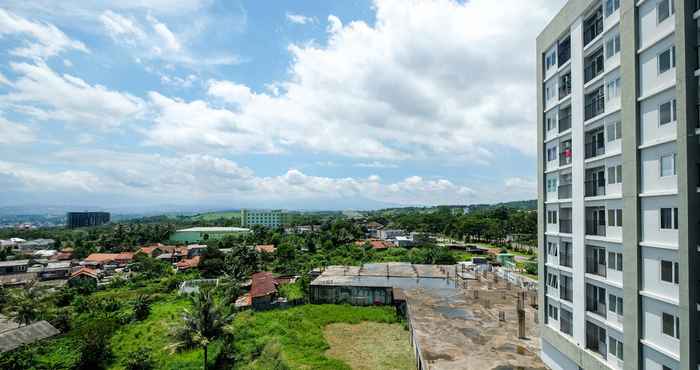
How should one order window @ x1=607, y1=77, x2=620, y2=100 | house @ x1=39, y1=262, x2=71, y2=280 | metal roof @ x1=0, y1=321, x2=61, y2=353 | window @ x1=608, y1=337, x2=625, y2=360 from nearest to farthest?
window @ x1=608, y1=337, x2=625, y2=360 < window @ x1=607, y1=77, x2=620, y2=100 < metal roof @ x1=0, y1=321, x2=61, y2=353 < house @ x1=39, y1=262, x2=71, y2=280

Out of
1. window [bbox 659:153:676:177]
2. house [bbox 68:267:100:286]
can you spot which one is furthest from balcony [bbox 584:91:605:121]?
house [bbox 68:267:100:286]

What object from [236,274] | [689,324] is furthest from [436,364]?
[236,274]

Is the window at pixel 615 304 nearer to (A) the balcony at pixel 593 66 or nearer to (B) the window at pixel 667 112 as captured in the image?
(B) the window at pixel 667 112

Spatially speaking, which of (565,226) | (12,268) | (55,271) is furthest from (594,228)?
(12,268)

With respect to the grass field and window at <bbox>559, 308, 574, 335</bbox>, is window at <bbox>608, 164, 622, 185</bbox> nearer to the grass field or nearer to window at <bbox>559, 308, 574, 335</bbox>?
window at <bbox>559, 308, 574, 335</bbox>

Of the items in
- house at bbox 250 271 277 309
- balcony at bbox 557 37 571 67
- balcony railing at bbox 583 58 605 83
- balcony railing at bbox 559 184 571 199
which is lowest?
house at bbox 250 271 277 309

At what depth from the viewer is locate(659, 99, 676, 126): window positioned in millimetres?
10953

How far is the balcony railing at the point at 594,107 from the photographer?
47.9 ft

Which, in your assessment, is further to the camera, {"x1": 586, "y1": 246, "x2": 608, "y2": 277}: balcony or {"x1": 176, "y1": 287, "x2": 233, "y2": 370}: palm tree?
{"x1": 176, "y1": 287, "x2": 233, "y2": 370}: palm tree

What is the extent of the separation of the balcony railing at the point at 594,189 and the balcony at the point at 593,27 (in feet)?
19.7

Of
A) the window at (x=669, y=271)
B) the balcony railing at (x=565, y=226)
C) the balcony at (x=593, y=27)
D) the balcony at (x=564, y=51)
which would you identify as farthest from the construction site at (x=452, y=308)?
the balcony at (x=593, y=27)

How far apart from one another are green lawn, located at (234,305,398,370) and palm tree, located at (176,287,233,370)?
3.20m

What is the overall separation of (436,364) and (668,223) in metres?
10.8

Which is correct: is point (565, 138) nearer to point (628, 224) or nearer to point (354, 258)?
point (628, 224)
